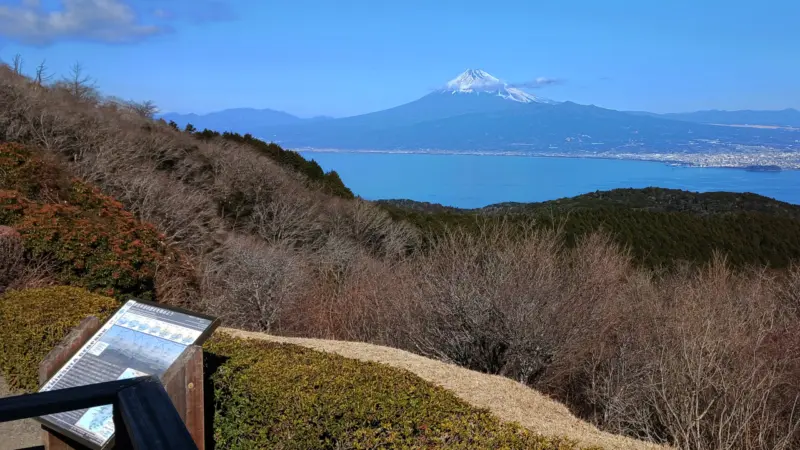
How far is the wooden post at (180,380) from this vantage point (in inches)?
161

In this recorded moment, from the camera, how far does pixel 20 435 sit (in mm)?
5965

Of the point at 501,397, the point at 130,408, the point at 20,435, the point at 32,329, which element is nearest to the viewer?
the point at 130,408

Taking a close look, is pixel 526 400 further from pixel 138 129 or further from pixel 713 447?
pixel 138 129

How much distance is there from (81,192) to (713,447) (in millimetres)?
14777

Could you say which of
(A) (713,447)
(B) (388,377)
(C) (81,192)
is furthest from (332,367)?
(C) (81,192)

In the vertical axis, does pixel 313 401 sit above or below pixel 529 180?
above

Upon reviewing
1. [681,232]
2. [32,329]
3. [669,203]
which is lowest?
[669,203]

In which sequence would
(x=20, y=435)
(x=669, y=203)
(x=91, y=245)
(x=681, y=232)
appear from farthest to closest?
(x=669, y=203) < (x=681, y=232) < (x=91, y=245) < (x=20, y=435)

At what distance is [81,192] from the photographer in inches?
612

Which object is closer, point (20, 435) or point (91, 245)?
point (20, 435)

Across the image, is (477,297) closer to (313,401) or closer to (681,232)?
(313,401)

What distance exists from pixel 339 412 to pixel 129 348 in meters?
1.64

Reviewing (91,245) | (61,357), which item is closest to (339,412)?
(61,357)

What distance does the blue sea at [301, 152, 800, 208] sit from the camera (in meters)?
111
